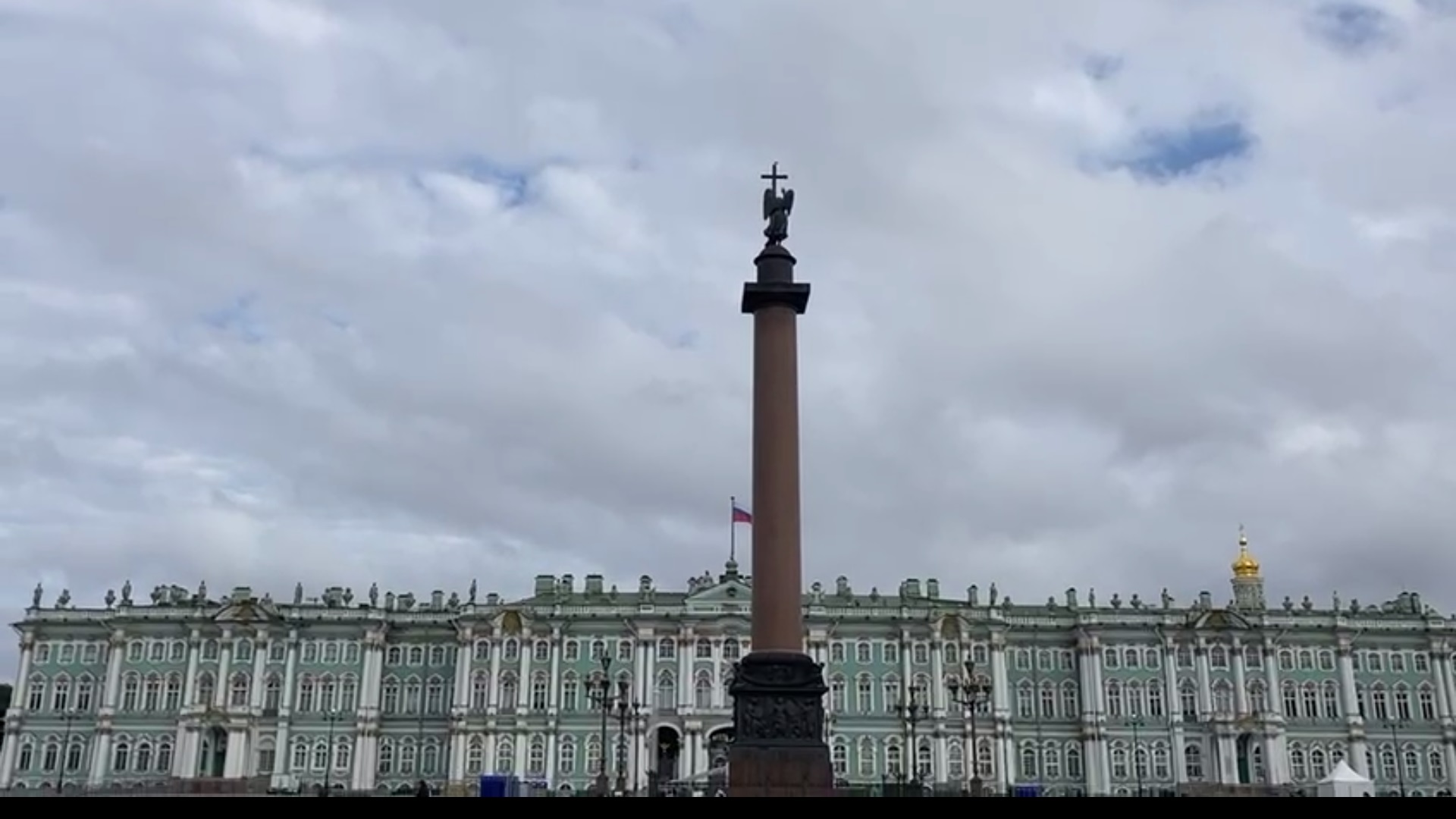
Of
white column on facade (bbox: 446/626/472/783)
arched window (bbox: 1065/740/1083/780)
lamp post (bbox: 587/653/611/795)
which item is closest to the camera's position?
lamp post (bbox: 587/653/611/795)

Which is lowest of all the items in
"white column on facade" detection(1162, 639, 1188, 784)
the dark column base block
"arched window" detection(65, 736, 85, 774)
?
the dark column base block

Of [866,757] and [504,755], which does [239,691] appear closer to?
[504,755]

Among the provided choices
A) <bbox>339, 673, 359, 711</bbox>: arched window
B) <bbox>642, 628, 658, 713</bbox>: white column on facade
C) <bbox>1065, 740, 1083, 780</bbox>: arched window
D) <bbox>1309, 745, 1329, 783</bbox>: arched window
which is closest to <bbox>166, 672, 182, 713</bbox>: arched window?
<bbox>339, 673, 359, 711</bbox>: arched window

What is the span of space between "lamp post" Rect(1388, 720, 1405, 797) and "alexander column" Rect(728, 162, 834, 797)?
69.5 m

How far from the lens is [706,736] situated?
81812 millimetres

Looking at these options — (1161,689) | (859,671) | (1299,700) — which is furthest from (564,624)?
(1299,700)

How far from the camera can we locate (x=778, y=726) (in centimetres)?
2905

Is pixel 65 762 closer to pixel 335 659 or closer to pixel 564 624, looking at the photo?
pixel 335 659

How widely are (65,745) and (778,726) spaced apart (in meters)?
70.9

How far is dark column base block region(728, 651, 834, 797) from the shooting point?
28547 millimetres

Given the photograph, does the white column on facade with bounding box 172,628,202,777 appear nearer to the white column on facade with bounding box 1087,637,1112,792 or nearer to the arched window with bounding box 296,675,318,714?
the arched window with bounding box 296,675,318,714

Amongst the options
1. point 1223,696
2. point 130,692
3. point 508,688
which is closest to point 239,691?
point 130,692

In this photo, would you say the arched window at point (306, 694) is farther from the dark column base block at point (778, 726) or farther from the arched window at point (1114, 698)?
the dark column base block at point (778, 726)

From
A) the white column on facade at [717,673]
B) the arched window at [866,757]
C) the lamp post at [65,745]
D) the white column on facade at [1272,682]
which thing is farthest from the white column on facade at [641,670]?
the white column on facade at [1272,682]
